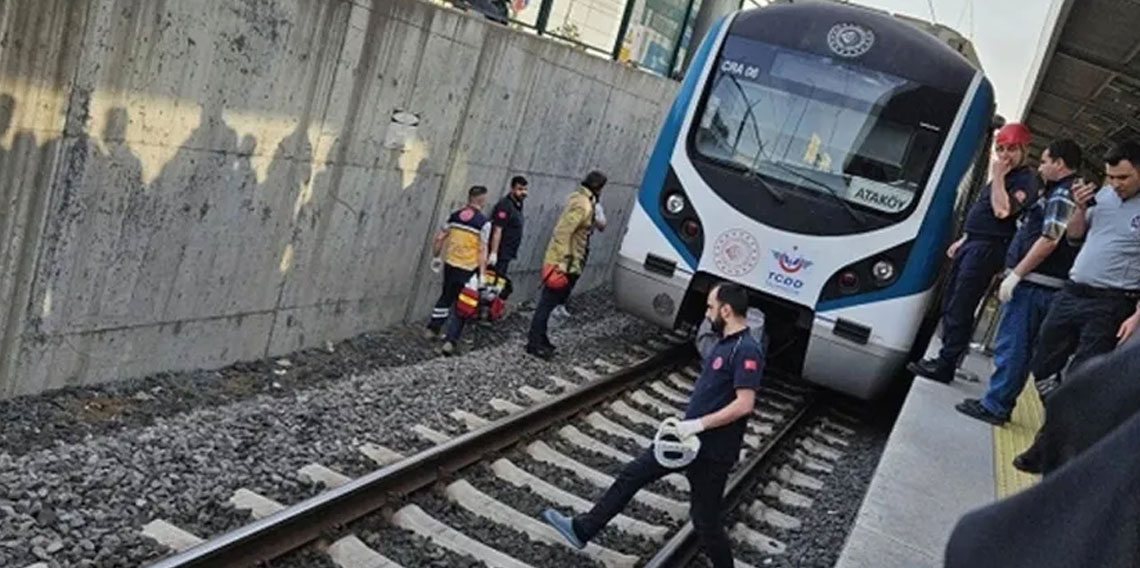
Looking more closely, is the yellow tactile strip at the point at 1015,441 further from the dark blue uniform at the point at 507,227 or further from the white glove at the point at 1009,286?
the dark blue uniform at the point at 507,227

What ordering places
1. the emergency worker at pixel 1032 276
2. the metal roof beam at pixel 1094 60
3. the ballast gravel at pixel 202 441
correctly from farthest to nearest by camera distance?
1. the metal roof beam at pixel 1094 60
2. the emergency worker at pixel 1032 276
3. the ballast gravel at pixel 202 441

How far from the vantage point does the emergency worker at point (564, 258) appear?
431 inches

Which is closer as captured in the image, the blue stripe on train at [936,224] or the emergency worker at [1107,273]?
the emergency worker at [1107,273]

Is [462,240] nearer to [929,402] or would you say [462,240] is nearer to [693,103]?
[693,103]

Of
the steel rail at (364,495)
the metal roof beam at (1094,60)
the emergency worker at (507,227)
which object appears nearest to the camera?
the steel rail at (364,495)

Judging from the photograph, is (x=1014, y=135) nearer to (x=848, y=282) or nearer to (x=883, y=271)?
(x=883, y=271)

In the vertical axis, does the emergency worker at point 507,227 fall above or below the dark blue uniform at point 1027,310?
below

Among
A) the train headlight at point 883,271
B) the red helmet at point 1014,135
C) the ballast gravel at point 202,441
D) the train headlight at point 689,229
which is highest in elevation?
the red helmet at point 1014,135

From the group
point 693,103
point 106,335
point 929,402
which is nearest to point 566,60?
point 693,103

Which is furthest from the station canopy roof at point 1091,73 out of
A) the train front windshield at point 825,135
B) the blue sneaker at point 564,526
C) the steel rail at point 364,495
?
the blue sneaker at point 564,526

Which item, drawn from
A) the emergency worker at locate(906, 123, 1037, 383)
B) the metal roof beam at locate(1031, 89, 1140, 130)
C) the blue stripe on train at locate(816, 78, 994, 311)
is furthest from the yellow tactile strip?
the metal roof beam at locate(1031, 89, 1140, 130)

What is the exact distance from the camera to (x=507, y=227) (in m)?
11.8

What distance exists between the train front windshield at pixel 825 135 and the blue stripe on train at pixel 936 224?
0.17 metres

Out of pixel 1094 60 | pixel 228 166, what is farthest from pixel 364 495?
pixel 1094 60
